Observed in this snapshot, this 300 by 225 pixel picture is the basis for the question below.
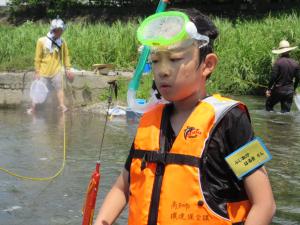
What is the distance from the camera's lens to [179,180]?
2.07 meters

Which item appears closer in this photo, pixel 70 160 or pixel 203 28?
pixel 203 28

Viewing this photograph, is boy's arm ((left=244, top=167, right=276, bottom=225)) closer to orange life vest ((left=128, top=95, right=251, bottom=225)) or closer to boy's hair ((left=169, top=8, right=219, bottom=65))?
orange life vest ((left=128, top=95, right=251, bottom=225))

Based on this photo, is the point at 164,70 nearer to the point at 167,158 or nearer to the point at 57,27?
the point at 167,158

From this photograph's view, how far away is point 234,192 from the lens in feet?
6.91

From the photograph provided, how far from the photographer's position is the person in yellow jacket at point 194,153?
6.72 feet

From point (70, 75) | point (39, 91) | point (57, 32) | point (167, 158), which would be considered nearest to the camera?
point (167, 158)

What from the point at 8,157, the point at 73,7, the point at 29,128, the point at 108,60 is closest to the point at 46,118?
the point at 29,128

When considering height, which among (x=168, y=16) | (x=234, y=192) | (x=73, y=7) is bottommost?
(x=73, y=7)

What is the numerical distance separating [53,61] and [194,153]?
28.6 ft

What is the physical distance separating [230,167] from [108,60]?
1210 centimetres

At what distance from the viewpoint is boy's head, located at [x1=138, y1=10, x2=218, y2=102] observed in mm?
2115

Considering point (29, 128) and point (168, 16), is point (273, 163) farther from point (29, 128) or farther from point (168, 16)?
point (168, 16)

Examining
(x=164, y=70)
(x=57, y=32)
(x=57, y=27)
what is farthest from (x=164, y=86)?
(x=57, y=32)

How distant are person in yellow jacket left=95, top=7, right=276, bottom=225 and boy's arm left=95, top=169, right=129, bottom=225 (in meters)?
0.12
